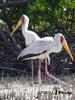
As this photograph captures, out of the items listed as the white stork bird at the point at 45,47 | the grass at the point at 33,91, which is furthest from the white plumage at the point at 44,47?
the grass at the point at 33,91

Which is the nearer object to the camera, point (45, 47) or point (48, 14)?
point (45, 47)

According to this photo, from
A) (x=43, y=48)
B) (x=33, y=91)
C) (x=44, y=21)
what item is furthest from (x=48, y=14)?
(x=33, y=91)

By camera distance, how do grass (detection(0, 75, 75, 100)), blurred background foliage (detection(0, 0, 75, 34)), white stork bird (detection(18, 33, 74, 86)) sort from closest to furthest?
grass (detection(0, 75, 75, 100)), white stork bird (detection(18, 33, 74, 86)), blurred background foliage (detection(0, 0, 75, 34))

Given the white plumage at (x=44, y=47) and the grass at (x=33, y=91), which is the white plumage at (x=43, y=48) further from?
the grass at (x=33, y=91)

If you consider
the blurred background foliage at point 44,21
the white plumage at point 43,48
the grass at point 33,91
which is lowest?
the grass at point 33,91

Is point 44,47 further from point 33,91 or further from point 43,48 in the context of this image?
point 33,91

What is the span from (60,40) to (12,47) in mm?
2483

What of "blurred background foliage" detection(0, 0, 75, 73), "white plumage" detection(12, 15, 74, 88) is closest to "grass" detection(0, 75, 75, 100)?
"white plumage" detection(12, 15, 74, 88)

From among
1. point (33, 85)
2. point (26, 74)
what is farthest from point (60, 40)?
point (26, 74)

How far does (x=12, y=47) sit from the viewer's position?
11.4 meters

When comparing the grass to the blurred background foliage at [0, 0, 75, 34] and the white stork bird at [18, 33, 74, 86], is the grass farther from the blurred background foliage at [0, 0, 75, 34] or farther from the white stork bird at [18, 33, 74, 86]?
the blurred background foliage at [0, 0, 75, 34]

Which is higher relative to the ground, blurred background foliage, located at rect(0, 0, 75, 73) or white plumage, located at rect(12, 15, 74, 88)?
blurred background foliage, located at rect(0, 0, 75, 73)

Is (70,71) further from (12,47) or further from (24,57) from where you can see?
(24,57)

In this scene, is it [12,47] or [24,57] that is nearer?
[24,57]
